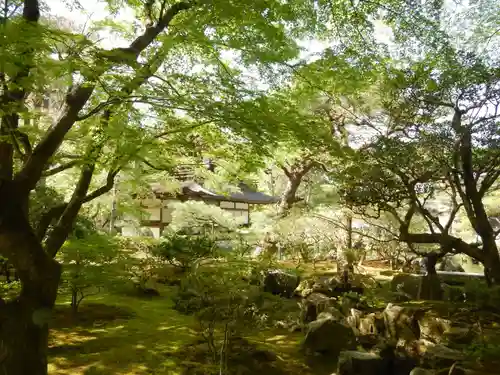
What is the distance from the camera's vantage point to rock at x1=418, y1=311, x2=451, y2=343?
5.58 m

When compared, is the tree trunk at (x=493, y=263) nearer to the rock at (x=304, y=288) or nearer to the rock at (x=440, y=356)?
the rock at (x=440, y=356)

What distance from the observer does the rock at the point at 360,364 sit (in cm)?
498

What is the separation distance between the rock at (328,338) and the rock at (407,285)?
2706 millimetres

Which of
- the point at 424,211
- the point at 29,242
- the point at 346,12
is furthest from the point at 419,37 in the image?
the point at 29,242

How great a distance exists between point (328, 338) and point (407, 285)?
3468mm

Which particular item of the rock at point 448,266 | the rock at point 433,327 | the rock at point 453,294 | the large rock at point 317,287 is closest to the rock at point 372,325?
the rock at point 433,327

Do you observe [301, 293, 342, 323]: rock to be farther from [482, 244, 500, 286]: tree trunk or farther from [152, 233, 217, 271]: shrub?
[152, 233, 217, 271]: shrub

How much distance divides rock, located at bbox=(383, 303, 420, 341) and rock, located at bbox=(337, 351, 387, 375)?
101 cm

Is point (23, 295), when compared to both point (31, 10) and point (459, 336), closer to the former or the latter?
point (31, 10)

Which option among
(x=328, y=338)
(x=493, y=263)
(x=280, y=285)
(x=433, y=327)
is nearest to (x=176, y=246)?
(x=280, y=285)

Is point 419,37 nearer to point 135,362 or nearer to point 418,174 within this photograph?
point 418,174

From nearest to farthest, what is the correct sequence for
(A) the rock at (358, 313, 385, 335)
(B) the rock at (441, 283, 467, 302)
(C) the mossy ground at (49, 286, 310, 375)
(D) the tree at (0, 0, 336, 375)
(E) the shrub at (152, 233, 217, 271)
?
(D) the tree at (0, 0, 336, 375) < (C) the mossy ground at (49, 286, 310, 375) < (A) the rock at (358, 313, 385, 335) < (B) the rock at (441, 283, 467, 302) < (E) the shrub at (152, 233, 217, 271)

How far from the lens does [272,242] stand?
36.6 ft

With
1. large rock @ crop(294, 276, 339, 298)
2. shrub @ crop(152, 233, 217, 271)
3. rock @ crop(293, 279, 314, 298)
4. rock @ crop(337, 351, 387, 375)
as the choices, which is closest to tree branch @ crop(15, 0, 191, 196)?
rock @ crop(337, 351, 387, 375)
